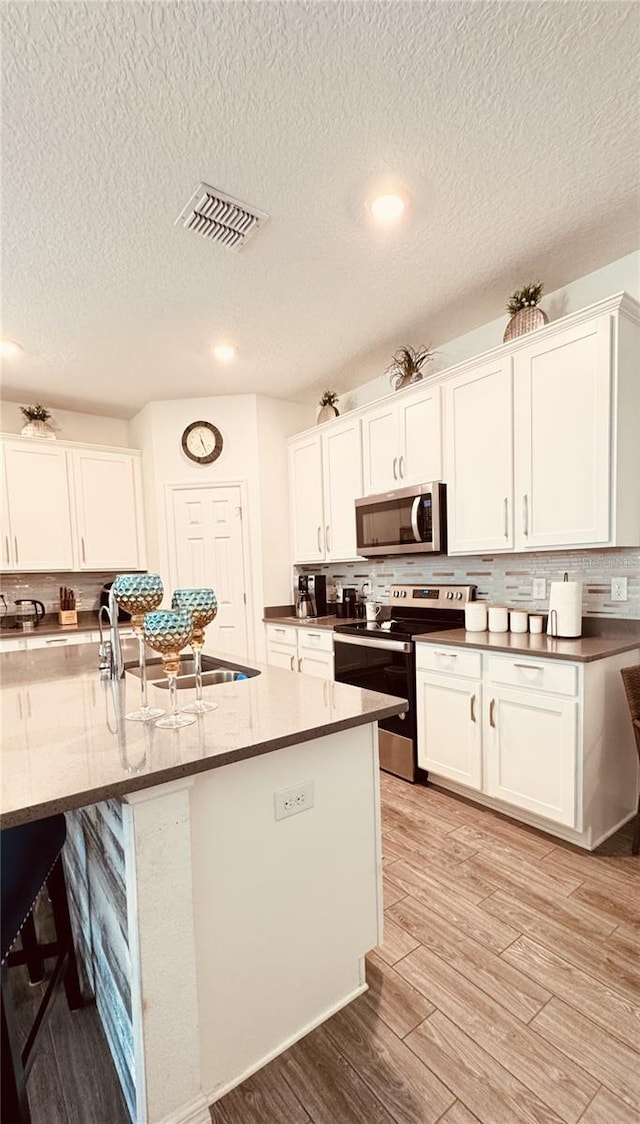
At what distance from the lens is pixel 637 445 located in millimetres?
2240

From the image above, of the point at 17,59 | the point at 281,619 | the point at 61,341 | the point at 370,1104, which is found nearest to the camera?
the point at 370,1104

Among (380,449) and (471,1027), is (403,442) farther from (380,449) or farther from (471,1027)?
(471,1027)

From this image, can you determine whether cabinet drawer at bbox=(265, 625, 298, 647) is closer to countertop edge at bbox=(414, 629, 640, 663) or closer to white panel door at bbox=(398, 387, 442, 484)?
countertop edge at bbox=(414, 629, 640, 663)

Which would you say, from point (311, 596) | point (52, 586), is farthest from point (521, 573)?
point (52, 586)

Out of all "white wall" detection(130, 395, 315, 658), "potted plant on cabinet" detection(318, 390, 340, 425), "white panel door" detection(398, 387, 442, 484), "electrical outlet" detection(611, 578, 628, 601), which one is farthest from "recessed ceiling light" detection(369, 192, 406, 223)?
"white wall" detection(130, 395, 315, 658)

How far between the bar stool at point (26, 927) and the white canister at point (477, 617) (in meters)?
2.22

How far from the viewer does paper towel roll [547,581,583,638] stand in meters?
2.30

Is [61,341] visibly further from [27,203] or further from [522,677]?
[522,677]

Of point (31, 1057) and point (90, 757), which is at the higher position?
point (90, 757)

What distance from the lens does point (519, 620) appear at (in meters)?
2.58

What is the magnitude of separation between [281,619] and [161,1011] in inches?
116

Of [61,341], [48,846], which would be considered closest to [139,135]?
[61,341]

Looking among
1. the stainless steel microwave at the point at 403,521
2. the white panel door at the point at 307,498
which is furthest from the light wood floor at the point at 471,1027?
the white panel door at the point at 307,498

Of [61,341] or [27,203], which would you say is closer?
[27,203]
